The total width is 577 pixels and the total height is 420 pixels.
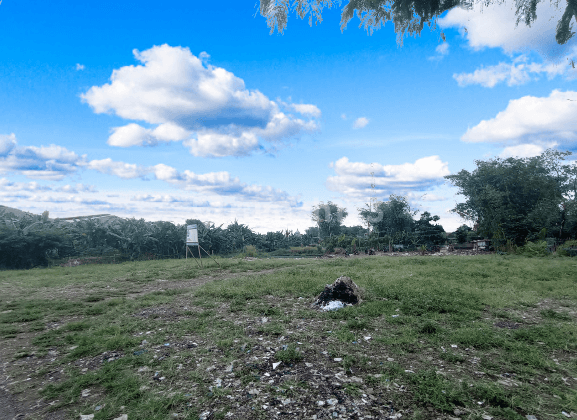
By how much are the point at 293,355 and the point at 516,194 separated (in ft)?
103

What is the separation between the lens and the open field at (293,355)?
11.1 feet

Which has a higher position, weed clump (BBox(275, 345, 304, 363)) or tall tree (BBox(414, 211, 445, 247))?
tall tree (BBox(414, 211, 445, 247))

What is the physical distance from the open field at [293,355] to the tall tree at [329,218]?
96.0 feet

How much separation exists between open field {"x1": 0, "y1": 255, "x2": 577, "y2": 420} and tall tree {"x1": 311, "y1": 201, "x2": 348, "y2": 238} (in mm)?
29268

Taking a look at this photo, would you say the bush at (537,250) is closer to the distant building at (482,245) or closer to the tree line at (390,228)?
the tree line at (390,228)

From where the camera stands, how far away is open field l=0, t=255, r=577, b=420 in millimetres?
3395

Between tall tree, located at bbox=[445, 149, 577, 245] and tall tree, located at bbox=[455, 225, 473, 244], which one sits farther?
tall tree, located at bbox=[455, 225, 473, 244]

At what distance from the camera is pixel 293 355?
4391 mm

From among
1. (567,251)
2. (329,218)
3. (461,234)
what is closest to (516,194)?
(461,234)

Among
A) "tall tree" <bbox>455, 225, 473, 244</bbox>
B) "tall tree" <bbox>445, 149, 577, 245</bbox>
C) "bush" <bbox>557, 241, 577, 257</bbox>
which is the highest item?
"tall tree" <bbox>445, 149, 577, 245</bbox>

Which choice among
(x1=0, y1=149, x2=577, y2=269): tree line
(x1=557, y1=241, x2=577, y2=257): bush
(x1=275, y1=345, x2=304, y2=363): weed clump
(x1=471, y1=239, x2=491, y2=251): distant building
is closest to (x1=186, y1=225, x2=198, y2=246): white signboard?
(x1=0, y1=149, x2=577, y2=269): tree line

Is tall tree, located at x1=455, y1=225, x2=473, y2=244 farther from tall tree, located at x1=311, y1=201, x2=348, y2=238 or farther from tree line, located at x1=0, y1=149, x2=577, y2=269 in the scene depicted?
tall tree, located at x1=311, y1=201, x2=348, y2=238

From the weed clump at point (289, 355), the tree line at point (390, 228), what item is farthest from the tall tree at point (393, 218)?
the weed clump at point (289, 355)

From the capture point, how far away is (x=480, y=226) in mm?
26703
